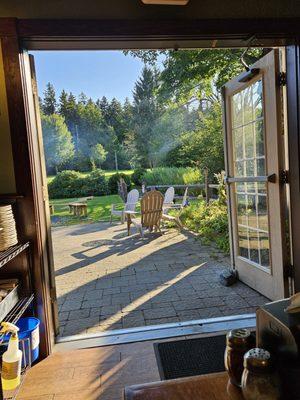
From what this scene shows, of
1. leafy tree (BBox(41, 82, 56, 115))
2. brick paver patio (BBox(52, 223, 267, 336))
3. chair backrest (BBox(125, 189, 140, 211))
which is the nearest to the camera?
brick paver patio (BBox(52, 223, 267, 336))

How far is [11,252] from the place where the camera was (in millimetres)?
1684

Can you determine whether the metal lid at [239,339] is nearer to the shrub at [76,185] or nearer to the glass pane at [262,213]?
the glass pane at [262,213]

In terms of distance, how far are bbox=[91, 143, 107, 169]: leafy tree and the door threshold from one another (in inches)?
479

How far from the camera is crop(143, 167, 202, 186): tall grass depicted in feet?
33.1

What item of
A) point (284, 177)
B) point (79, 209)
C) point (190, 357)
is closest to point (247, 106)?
point (284, 177)

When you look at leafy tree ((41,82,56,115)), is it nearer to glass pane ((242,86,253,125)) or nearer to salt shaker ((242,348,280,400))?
glass pane ((242,86,253,125))

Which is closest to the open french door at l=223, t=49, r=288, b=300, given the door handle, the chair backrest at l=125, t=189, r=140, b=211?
the door handle

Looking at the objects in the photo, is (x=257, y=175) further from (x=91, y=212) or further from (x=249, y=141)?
(x=91, y=212)

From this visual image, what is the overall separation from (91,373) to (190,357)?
0.60m

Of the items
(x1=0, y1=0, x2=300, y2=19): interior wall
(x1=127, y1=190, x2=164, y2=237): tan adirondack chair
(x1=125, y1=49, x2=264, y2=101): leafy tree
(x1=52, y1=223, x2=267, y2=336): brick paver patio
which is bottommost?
(x1=52, y1=223, x2=267, y2=336): brick paver patio

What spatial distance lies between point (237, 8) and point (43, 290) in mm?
2254

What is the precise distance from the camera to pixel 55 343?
2.12m

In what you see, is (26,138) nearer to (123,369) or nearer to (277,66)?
(123,369)

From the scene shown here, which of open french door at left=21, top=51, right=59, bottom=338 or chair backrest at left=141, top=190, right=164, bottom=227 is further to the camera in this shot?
chair backrest at left=141, top=190, right=164, bottom=227
